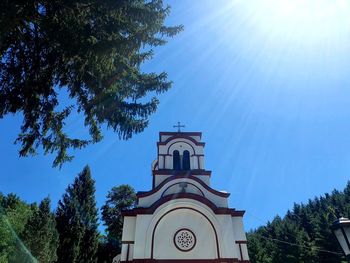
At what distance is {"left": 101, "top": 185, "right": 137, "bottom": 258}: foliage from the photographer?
101ft

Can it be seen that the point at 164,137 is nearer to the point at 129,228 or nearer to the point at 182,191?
the point at 182,191

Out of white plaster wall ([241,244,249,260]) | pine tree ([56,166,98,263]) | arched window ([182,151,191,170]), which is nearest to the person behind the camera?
white plaster wall ([241,244,249,260])

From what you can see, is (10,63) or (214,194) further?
(214,194)

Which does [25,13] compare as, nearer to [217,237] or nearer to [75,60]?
[75,60]

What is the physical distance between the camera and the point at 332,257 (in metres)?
26.1

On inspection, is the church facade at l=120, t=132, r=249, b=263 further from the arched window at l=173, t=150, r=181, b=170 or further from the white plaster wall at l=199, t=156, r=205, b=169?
the arched window at l=173, t=150, r=181, b=170

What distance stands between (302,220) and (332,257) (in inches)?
476

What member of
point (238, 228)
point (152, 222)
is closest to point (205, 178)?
point (238, 228)

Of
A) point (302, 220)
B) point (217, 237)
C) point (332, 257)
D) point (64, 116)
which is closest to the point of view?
point (64, 116)

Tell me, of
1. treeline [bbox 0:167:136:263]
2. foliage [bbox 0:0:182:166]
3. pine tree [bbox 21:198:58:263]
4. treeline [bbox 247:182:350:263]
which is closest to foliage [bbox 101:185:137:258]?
treeline [bbox 0:167:136:263]

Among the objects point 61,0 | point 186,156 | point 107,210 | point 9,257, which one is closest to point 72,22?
point 61,0

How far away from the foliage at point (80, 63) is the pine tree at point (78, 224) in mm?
19030

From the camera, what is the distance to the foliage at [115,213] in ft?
101

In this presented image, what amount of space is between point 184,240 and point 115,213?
2043 cm
